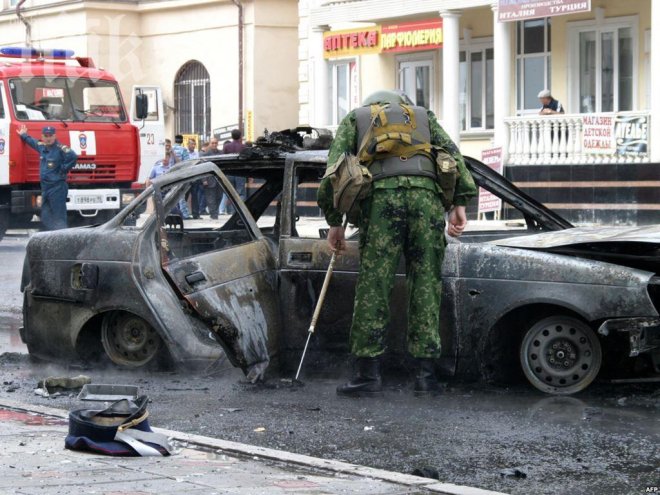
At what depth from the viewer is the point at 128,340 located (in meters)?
8.53

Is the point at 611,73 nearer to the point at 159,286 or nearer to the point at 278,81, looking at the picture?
the point at 278,81

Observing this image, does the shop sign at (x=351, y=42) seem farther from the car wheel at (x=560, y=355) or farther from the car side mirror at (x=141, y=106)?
the car wheel at (x=560, y=355)

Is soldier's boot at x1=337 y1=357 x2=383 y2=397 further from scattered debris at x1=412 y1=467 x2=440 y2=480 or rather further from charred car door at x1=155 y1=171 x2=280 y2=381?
scattered debris at x1=412 y1=467 x2=440 y2=480

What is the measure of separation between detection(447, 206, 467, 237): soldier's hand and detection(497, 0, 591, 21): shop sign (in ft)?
53.1

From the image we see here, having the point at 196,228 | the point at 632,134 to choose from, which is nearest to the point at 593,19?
the point at 632,134

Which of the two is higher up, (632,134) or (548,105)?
(548,105)

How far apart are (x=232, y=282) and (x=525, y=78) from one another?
1934cm

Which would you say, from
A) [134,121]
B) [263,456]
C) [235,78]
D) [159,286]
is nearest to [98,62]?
[235,78]

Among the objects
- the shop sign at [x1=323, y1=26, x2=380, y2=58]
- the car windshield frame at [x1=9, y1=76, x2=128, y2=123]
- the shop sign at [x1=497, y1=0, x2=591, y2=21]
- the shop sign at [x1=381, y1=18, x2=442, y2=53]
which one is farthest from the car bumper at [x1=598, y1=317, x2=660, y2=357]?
the shop sign at [x1=323, y1=26, x2=380, y2=58]

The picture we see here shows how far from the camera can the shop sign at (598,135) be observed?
22938mm

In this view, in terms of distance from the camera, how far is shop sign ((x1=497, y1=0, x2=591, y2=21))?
23.2m

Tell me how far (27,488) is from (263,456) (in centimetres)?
114

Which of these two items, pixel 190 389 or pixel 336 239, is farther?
pixel 190 389

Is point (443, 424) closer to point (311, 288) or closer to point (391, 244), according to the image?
point (391, 244)
